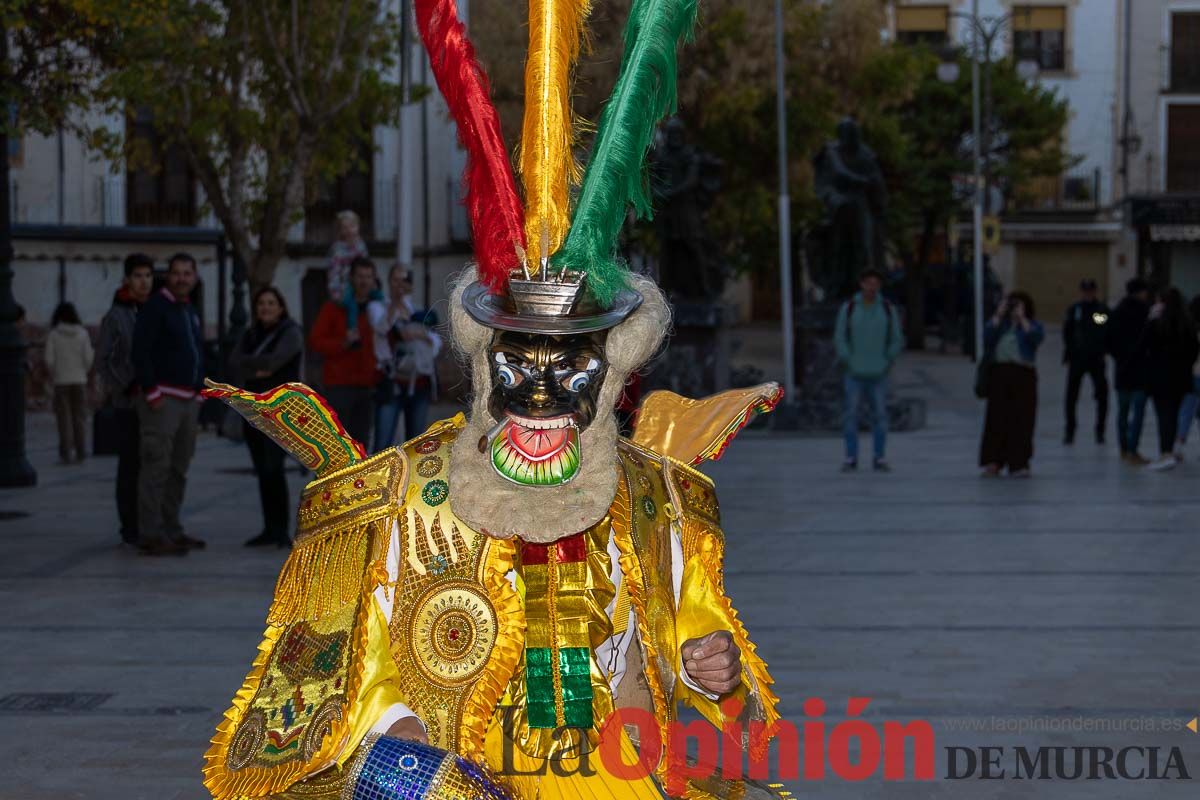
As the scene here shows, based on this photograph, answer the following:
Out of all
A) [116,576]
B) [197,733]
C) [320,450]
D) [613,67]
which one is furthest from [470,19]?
[320,450]

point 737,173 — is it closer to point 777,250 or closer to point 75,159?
point 777,250

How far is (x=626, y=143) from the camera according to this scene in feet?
11.0

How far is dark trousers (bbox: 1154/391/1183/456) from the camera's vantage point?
1380cm

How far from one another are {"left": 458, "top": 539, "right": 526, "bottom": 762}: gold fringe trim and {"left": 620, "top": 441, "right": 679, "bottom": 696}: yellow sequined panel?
263mm

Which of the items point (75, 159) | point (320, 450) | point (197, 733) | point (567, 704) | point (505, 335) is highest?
point (75, 159)

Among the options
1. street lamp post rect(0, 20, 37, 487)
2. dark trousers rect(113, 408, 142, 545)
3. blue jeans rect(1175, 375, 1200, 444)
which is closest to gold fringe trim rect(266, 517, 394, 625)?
dark trousers rect(113, 408, 142, 545)

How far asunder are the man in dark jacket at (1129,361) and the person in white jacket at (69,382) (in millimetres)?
8743

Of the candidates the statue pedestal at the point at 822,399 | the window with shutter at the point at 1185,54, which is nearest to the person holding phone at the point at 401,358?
the statue pedestal at the point at 822,399

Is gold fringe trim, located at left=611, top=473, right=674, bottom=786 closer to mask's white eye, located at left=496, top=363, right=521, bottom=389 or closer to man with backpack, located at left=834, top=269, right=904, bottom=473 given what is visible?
mask's white eye, located at left=496, top=363, right=521, bottom=389

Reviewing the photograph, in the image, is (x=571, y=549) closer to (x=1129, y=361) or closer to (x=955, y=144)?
(x=1129, y=361)

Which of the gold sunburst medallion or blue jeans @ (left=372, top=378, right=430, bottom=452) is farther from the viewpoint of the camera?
blue jeans @ (left=372, top=378, right=430, bottom=452)

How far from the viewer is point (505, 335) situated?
3330 mm

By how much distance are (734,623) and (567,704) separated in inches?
17.0

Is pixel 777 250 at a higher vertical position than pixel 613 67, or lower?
lower
